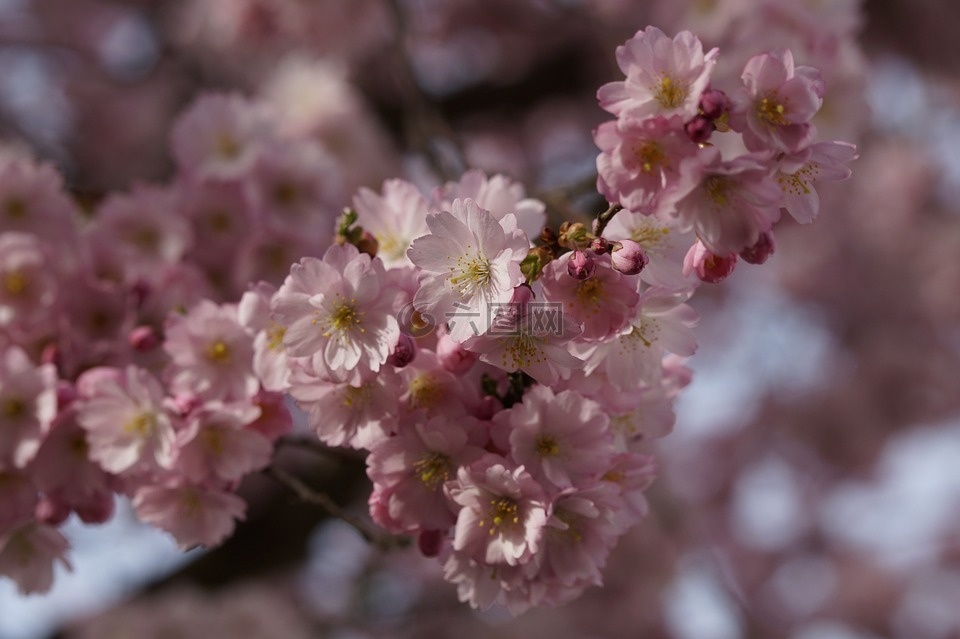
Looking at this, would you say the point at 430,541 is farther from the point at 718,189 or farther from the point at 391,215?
the point at 718,189

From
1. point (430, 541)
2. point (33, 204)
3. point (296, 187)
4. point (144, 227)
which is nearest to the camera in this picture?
point (430, 541)

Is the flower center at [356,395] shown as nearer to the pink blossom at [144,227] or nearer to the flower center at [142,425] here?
the flower center at [142,425]

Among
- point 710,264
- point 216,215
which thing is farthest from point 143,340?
point 710,264

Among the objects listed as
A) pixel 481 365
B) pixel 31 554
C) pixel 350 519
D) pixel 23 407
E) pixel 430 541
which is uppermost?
pixel 481 365

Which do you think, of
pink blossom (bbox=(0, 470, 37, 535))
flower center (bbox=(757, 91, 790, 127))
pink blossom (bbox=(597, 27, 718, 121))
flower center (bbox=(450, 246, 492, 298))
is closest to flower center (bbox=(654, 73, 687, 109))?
A: pink blossom (bbox=(597, 27, 718, 121))

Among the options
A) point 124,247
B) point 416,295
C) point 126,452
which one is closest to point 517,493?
point 416,295

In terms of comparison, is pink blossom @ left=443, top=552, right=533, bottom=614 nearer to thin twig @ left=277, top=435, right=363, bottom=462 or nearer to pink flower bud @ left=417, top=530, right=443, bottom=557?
pink flower bud @ left=417, top=530, right=443, bottom=557
